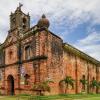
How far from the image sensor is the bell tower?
30109mm

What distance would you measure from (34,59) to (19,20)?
23.4ft

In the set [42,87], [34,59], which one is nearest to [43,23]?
[34,59]

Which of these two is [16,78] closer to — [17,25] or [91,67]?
[17,25]

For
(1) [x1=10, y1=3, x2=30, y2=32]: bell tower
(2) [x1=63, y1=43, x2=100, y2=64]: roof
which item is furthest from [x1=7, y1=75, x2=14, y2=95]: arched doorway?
(2) [x1=63, y1=43, x2=100, y2=64]: roof

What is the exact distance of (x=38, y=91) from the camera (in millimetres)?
24109

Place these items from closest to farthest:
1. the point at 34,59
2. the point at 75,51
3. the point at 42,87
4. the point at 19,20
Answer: the point at 42,87, the point at 34,59, the point at 19,20, the point at 75,51

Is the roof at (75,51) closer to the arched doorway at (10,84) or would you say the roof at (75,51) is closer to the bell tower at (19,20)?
the bell tower at (19,20)

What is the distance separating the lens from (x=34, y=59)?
998 inches

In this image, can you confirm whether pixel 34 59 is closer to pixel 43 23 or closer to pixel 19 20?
pixel 43 23

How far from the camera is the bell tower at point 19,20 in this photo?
30.1 m

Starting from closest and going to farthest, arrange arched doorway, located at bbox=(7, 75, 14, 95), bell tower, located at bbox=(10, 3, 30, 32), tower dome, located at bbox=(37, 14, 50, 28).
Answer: tower dome, located at bbox=(37, 14, 50, 28) → bell tower, located at bbox=(10, 3, 30, 32) → arched doorway, located at bbox=(7, 75, 14, 95)

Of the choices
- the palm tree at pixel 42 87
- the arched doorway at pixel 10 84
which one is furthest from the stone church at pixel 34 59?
the palm tree at pixel 42 87

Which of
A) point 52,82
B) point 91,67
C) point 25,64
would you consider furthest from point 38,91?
point 91,67

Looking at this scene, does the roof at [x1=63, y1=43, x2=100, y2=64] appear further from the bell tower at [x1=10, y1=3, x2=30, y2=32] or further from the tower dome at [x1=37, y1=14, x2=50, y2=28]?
the bell tower at [x1=10, y1=3, x2=30, y2=32]
